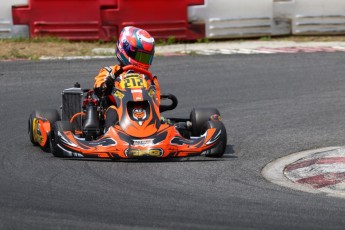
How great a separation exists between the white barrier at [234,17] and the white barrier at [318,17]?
0.45m

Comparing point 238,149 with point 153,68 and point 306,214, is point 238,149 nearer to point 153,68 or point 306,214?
point 306,214

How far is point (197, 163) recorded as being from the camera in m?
8.95

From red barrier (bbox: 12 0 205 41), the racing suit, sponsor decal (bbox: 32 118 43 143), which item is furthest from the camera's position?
red barrier (bbox: 12 0 205 41)

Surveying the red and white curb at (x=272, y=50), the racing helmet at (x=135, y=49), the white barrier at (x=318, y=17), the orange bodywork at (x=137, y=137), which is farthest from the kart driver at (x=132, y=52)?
the white barrier at (x=318, y=17)

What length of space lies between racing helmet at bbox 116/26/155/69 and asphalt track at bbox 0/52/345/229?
118 centimetres

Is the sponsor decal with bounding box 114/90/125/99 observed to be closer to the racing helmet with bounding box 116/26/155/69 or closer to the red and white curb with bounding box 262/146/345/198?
the racing helmet with bounding box 116/26/155/69

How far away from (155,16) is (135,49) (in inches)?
246

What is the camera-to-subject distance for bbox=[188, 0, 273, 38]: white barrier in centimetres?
1625

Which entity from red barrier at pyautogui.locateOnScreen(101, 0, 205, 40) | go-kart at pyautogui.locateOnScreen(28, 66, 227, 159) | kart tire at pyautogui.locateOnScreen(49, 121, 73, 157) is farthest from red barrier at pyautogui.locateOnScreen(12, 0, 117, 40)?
kart tire at pyautogui.locateOnScreen(49, 121, 73, 157)

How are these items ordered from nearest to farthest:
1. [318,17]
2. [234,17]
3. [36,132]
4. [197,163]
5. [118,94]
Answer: [197,163]
[118,94]
[36,132]
[234,17]
[318,17]

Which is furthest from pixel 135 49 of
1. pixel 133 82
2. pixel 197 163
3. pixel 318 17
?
pixel 318 17

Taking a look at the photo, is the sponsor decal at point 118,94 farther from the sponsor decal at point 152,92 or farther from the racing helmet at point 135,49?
the racing helmet at point 135,49

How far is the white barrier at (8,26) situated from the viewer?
51.9 ft

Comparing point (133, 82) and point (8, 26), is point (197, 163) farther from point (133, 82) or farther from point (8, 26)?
point (8, 26)
